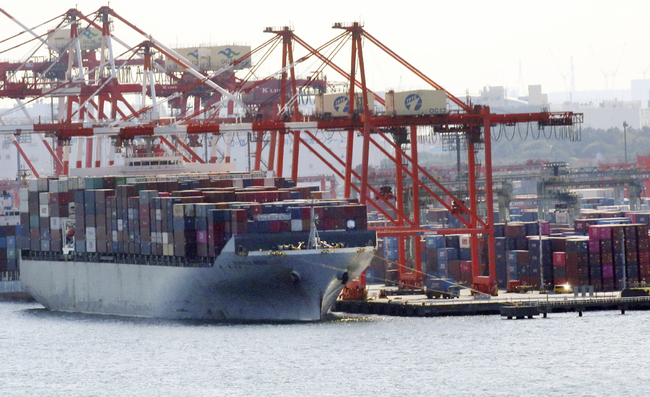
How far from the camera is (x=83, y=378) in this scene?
5681cm

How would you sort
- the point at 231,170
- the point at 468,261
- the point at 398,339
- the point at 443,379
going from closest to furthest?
the point at 443,379 < the point at 398,339 < the point at 468,261 < the point at 231,170

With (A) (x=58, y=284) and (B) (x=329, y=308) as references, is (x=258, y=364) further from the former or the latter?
(A) (x=58, y=284)

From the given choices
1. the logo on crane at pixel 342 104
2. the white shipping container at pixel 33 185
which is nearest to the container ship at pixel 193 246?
the white shipping container at pixel 33 185

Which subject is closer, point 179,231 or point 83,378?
point 83,378

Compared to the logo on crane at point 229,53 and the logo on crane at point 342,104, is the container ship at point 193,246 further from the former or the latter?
the logo on crane at point 229,53

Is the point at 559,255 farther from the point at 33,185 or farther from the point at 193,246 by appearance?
the point at 33,185

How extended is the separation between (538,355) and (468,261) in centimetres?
2684

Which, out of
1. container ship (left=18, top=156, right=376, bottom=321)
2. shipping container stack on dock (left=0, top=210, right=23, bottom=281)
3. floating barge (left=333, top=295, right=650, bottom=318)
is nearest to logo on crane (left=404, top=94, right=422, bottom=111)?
container ship (left=18, top=156, right=376, bottom=321)

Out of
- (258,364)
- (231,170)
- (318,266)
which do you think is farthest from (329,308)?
(231,170)

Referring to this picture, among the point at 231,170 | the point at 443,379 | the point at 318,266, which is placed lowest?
the point at 443,379

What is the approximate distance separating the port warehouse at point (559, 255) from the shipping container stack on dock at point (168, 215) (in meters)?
8.84

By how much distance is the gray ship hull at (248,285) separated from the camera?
66.7m

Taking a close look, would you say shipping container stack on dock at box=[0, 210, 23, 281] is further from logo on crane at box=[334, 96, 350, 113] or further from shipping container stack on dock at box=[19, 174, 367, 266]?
logo on crane at box=[334, 96, 350, 113]

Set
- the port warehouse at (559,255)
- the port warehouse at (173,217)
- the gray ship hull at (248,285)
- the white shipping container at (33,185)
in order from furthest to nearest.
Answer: the white shipping container at (33,185) → the port warehouse at (559,255) → the port warehouse at (173,217) → the gray ship hull at (248,285)
